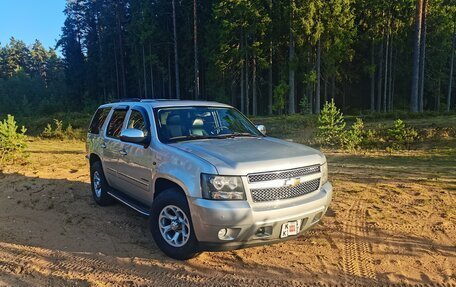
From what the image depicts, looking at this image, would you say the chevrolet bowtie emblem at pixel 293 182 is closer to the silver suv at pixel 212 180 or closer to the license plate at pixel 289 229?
the silver suv at pixel 212 180

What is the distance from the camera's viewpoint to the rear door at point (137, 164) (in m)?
4.94

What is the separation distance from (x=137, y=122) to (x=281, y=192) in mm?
2562

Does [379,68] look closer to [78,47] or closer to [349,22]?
[349,22]

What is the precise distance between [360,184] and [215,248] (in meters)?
5.14

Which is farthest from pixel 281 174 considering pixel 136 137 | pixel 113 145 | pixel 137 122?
pixel 113 145

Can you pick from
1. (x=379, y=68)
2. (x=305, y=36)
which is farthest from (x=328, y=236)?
(x=379, y=68)

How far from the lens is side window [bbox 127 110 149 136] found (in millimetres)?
5210

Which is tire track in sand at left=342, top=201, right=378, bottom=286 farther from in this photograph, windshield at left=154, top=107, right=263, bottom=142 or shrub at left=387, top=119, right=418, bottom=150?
shrub at left=387, top=119, right=418, bottom=150

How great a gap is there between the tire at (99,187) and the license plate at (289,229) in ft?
11.8

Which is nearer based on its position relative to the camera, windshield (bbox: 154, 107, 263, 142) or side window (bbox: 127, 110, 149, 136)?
windshield (bbox: 154, 107, 263, 142)

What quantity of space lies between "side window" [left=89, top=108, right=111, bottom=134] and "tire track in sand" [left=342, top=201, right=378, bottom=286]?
454 cm

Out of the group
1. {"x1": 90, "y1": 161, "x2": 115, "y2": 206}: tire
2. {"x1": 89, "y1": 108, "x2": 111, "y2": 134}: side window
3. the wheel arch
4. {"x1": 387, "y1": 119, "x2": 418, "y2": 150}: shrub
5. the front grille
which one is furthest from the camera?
{"x1": 387, "y1": 119, "x2": 418, "y2": 150}: shrub

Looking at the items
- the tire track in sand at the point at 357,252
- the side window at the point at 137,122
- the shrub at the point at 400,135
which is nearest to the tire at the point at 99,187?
the side window at the point at 137,122

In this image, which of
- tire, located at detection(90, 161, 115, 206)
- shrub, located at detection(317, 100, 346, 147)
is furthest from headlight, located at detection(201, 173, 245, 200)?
shrub, located at detection(317, 100, 346, 147)
